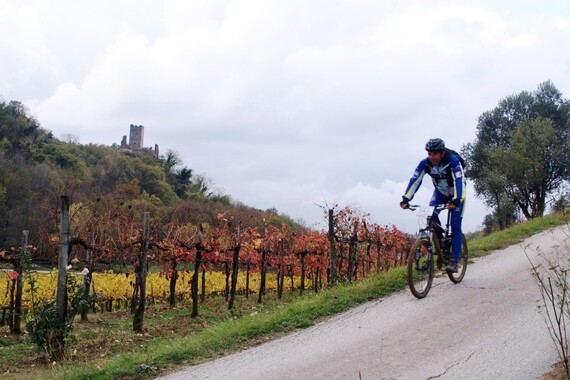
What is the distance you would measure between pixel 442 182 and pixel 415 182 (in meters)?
0.43

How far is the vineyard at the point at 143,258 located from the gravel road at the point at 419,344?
164 inches

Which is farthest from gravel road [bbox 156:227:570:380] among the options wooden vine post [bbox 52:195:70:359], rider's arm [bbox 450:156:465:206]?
wooden vine post [bbox 52:195:70:359]

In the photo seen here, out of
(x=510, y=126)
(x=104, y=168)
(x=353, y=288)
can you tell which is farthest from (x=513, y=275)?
(x=104, y=168)

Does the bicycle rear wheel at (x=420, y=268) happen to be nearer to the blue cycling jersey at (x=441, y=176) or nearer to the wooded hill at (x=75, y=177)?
the blue cycling jersey at (x=441, y=176)

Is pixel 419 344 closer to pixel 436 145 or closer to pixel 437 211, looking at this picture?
pixel 437 211

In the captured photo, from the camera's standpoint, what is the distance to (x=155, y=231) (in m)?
15.8

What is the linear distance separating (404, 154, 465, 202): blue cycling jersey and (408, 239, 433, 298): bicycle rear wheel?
0.92 m

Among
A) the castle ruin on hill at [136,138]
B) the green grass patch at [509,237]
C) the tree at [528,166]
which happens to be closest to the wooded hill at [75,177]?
the tree at [528,166]

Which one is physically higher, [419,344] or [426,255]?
[426,255]

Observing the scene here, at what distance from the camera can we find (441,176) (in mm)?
8148

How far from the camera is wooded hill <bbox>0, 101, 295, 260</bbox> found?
158ft

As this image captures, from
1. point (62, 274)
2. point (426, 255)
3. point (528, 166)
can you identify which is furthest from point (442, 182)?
point (528, 166)

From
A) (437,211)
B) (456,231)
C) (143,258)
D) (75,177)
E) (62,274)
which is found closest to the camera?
(437,211)

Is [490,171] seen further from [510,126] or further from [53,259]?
[53,259]
